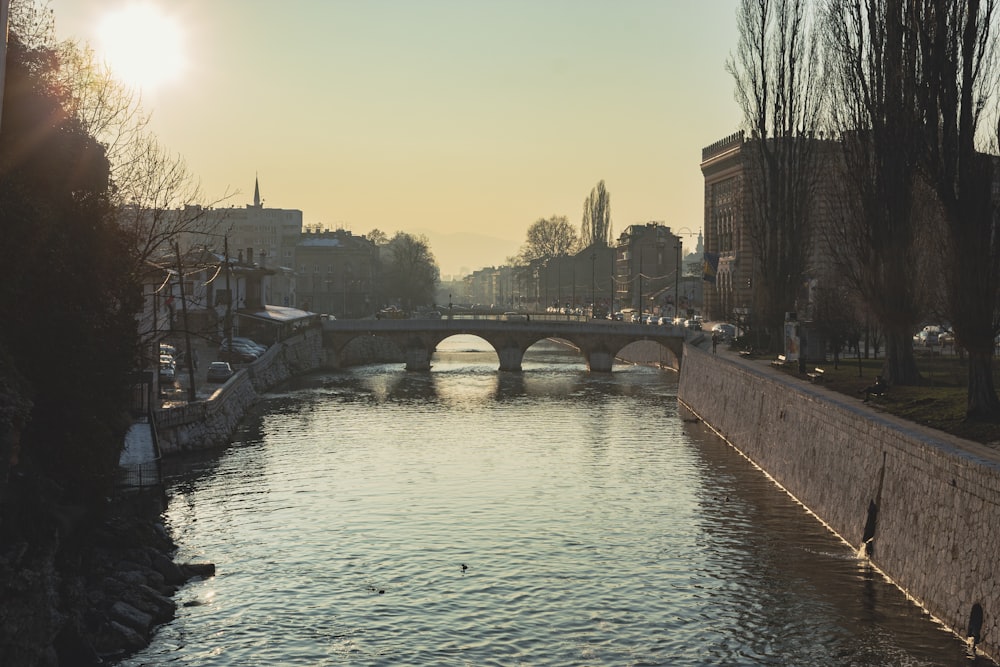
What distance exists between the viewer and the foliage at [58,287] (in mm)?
28609

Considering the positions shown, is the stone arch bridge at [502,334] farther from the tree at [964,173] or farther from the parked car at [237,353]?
the tree at [964,173]

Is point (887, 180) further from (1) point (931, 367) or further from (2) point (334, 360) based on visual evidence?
(2) point (334, 360)

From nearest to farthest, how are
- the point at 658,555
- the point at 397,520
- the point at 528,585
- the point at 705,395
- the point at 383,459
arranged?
the point at 528,585 → the point at 658,555 → the point at 397,520 → the point at 383,459 → the point at 705,395

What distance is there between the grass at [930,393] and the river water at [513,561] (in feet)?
15.3

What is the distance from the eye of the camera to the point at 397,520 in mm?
41562

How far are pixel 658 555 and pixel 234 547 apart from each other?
13050mm

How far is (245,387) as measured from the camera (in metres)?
76.6

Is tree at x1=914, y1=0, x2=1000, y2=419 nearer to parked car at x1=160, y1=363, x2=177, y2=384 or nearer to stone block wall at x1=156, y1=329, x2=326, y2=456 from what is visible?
stone block wall at x1=156, y1=329, x2=326, y2=456

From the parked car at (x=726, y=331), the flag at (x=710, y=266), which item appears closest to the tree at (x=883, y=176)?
the parked car at (x=726, y=331)

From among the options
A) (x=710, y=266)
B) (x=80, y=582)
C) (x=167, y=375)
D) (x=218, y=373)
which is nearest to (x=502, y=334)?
(x=710, y=266)

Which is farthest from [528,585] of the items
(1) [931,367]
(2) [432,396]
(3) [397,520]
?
(2) [432,396]

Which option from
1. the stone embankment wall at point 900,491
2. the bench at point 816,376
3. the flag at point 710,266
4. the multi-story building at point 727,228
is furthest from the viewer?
the multi-story building at point 727,228

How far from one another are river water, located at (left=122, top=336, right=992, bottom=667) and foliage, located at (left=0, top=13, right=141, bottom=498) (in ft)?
17.3

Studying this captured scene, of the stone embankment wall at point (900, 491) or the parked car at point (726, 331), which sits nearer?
the stone embankment wall at point (900, 491)
